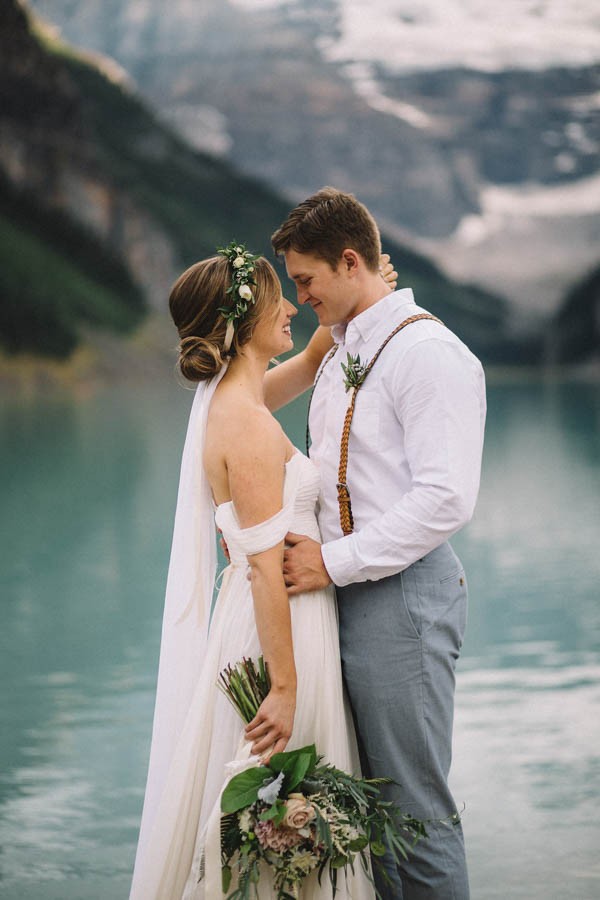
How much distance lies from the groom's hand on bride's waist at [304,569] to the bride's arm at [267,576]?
33mm

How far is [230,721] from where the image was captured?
239 cm

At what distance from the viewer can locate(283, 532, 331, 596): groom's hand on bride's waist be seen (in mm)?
2357

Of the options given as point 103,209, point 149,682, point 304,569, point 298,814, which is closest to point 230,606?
point 304,569

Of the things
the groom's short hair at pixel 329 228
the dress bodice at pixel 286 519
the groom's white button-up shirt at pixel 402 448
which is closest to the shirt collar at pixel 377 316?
the groom's white button-up shirt at pixel 402 448

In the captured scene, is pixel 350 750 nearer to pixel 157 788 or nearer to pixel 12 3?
pixel 157 788

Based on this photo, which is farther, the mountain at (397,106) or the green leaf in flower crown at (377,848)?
the mountain at (397,106)

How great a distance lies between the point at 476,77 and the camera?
54.6 metres

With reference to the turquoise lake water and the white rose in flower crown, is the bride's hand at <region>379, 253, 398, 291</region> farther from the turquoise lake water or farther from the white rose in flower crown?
the turquoise lake water

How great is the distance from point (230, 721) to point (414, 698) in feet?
1.37

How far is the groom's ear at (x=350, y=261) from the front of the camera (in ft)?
8.10

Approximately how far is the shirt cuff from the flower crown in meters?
0.52

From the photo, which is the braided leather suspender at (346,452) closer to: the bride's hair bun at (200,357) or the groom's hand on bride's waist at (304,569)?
the groom's hand on bride's waist at (304,569)

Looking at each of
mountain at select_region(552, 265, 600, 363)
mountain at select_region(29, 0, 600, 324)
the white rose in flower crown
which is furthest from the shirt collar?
mountain at select_region(29, 0, 600, 324)

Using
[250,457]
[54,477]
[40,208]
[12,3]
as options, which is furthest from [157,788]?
[12,3]
